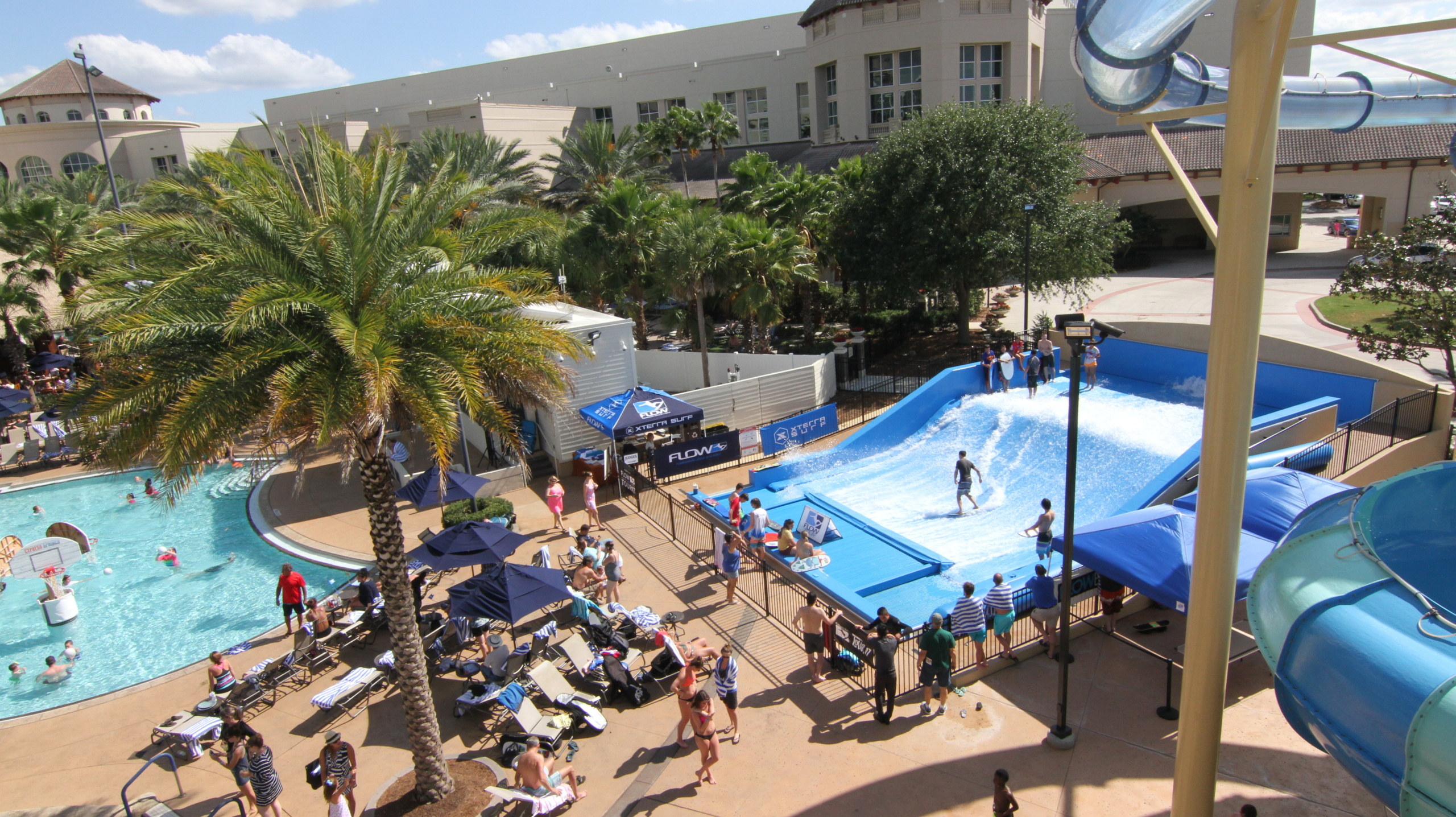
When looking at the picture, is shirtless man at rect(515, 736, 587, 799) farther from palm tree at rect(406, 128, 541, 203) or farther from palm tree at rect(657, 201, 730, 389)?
palm tree at rect(406, 128, 541, 203)

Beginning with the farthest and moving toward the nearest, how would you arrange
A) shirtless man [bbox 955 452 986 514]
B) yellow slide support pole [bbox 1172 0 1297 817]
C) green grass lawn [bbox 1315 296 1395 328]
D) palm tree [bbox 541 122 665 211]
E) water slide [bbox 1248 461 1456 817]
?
palm tree [bbox 541 122 665 211] → green grass lawn [bbox 1315 296 1395 328] → shirtless man [bbox 955 452 986 514] → yellow slide support pole [bbox 1172 0 1297 817] → water slide [bbox 1248 461 1456 817]

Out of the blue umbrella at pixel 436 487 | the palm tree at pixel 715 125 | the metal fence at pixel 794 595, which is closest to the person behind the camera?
the metal fence at pixel 794 595

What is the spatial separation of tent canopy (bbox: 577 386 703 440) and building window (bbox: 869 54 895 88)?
33.2 metres

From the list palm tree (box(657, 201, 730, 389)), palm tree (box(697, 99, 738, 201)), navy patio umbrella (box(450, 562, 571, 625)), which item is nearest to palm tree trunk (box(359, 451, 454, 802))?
navy patio umbrella (box(450, 562, 571, 625))

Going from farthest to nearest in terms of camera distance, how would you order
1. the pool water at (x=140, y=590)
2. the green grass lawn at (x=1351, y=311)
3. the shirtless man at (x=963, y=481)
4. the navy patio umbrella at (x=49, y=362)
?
Result: 1. the navy patio umbrella at (x=49, y=362)
2. the green grass lawn at (x=1351, y=311)
3. the shirtless man at (x=963, y=481)
4. the pool water at (x=140, y=590)

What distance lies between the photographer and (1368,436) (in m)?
16.9

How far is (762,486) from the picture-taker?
19.6 metres

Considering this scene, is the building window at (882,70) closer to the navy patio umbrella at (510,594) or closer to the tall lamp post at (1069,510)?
the tall lamp post at (1069,510)

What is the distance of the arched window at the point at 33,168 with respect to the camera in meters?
62.7

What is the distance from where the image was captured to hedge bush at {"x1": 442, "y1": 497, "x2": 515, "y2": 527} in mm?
16781

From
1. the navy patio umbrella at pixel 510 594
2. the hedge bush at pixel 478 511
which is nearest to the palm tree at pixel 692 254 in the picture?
the hedge bush at pixel 478 511

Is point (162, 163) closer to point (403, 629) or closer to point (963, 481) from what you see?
point (963, 481)

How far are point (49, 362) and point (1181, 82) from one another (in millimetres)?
40155

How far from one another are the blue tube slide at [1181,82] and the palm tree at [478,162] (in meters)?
29.6
